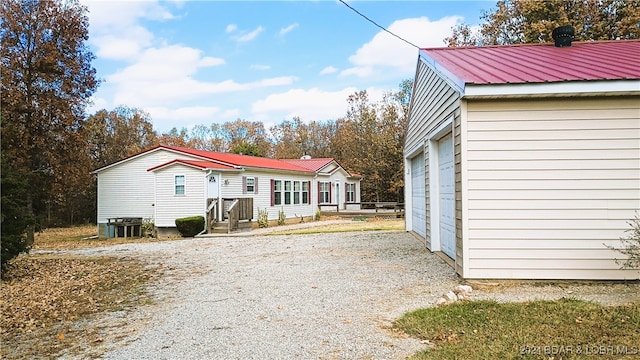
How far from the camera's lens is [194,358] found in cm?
385

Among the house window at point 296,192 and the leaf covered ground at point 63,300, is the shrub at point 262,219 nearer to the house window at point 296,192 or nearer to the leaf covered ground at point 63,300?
the house window at point 296,192

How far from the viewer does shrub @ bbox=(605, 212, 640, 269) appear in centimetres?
548

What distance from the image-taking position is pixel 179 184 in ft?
59.5

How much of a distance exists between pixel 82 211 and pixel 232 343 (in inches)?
1170

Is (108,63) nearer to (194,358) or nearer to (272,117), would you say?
(194,358)

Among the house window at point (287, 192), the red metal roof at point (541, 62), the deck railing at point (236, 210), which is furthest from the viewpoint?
the house window at point (287, 192)

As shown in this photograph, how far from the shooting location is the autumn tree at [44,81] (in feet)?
58.4

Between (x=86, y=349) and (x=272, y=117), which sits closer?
(x=86, y=349)

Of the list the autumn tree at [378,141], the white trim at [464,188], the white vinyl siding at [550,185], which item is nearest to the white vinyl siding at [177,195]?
the white trim at [464,188]

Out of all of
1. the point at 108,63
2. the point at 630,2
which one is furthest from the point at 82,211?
the point at 630,2

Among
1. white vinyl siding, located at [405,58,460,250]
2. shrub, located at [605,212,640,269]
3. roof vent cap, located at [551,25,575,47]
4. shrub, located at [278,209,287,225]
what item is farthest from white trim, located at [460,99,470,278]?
shrub, located at [278,209,287,225]

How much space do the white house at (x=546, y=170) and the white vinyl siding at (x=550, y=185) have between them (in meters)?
0.01

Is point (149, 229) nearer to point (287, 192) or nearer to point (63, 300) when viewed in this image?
point (287, 192)

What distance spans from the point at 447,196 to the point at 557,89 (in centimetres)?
266
